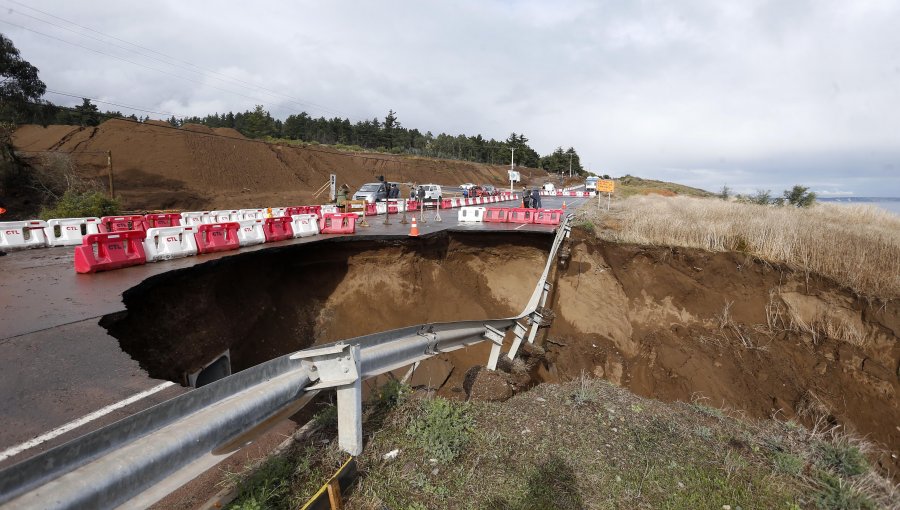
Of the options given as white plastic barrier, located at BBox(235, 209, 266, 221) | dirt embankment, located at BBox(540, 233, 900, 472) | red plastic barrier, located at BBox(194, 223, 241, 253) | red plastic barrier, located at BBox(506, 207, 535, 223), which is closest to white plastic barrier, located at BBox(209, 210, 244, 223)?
white plastic barrier, located at BBox(235, 209, 266, 221)

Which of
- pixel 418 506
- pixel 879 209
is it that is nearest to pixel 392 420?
pixel 418 506

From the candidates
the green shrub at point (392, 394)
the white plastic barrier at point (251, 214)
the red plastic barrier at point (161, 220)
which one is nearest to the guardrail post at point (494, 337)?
the green shrub at point (392, 394)

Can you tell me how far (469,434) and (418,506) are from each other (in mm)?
892

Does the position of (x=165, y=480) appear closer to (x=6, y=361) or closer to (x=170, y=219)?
(x=6, y=361)

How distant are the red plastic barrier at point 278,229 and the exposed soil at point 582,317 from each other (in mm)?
945

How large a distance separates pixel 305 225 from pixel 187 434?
12.3 meters

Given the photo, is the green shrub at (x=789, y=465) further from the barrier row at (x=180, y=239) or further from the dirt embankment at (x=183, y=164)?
the dirt embankment at (x=183, y=164)

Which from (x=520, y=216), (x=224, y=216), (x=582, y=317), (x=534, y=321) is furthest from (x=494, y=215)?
(x=224, y=216)

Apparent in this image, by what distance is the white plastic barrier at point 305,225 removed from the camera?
44.9ft

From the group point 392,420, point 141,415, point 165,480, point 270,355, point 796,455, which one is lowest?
point 270,355

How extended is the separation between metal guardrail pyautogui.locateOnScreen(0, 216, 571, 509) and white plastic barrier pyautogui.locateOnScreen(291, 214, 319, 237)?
35.4 ft

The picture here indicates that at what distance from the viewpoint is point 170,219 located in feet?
49.3

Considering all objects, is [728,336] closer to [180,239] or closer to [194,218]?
[180,239]

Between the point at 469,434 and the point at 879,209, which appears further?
the point at 879,209
